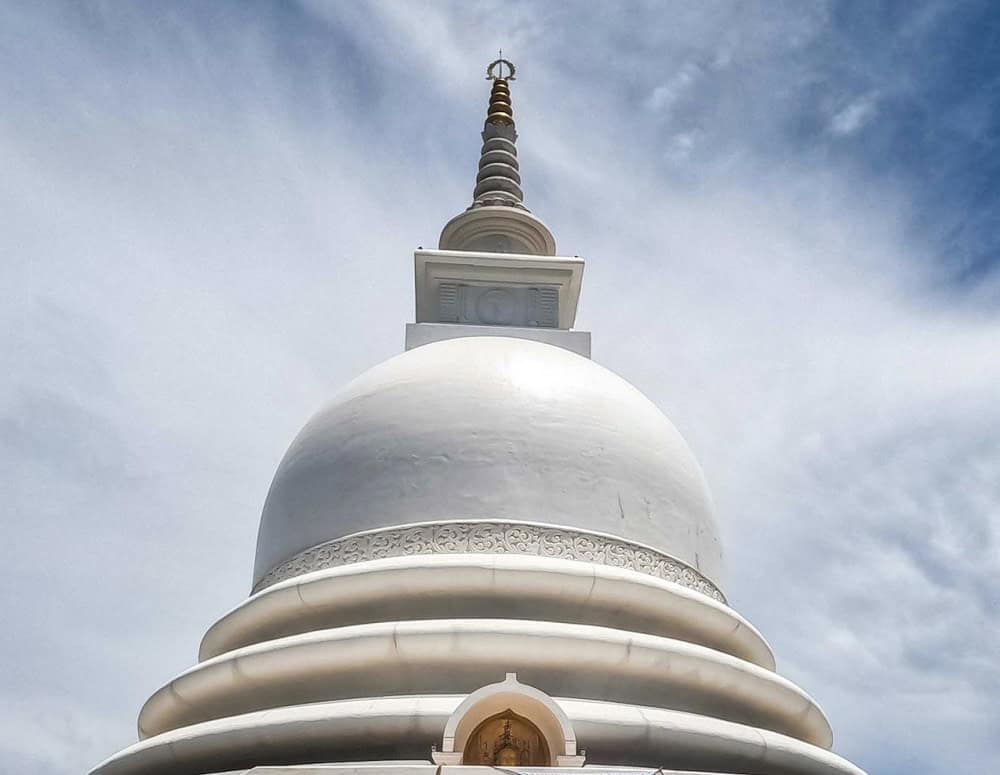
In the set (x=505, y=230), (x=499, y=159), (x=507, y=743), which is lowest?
(x=507, y=743)

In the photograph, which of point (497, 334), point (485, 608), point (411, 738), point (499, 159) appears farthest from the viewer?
point (499, 159)

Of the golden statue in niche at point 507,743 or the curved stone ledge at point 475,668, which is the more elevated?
the curved stone ledge at point 475,668

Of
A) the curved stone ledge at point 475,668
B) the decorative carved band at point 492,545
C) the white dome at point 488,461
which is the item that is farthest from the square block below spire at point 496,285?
the curved stone ledge at point 475,668

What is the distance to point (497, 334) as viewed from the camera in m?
19.3

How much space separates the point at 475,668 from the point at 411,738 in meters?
1.09

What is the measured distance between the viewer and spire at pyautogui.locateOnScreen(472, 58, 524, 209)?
22344mm

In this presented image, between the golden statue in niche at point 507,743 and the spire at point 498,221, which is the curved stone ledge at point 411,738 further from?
the spire at point 498,221

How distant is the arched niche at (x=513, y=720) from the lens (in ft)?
36.1

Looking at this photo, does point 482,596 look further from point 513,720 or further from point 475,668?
point 513,720

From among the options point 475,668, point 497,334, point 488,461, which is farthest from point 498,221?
point 475,668

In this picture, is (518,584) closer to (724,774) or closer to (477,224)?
(724,774)

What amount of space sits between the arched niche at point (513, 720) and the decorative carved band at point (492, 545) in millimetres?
3077

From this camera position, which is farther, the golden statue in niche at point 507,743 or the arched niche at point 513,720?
the golden statue in niche at point 507,743

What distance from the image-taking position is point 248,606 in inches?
576
